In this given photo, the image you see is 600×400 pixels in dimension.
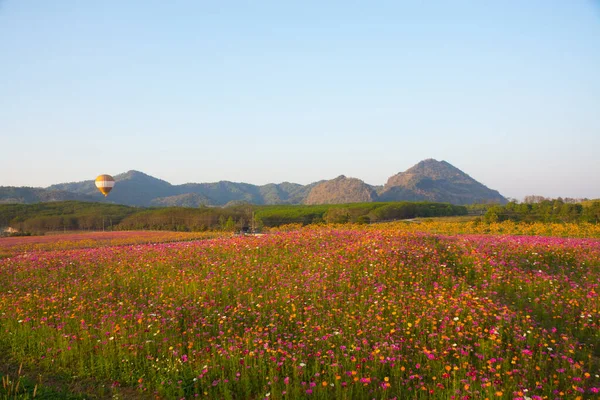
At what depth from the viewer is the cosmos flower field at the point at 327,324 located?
531cm

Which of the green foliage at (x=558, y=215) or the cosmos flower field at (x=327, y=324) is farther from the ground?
the green foliage at (x=558, y=215)

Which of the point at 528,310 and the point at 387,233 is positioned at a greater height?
the point at 387,233

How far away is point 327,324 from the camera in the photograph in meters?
6.86

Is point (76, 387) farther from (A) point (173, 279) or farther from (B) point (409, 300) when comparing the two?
(B) point (409, 300)

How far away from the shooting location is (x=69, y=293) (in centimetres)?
991

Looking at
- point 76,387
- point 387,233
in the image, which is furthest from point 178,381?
point 387,233

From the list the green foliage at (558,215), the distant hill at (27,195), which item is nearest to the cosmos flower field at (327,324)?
the green foliage at (558,215)

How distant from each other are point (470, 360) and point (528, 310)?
2.84 meters

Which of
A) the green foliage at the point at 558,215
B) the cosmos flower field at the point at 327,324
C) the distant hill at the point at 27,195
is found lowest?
the cosmos flower field at the point at 327,324

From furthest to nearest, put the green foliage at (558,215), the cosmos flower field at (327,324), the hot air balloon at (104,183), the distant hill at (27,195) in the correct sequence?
the distant hill at (27,195) → the hot air balloon at (104,183) → the green foliage at (558,215) → the cosmos flower field at (327,324)

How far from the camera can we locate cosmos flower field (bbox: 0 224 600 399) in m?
5.31

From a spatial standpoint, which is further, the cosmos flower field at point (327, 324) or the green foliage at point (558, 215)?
the green foliage at point (558, 215)

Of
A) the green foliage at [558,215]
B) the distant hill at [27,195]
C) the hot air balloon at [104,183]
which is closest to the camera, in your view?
the green foliage at [558,215]

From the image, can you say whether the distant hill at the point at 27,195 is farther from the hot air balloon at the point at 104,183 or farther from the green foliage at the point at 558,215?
the green foliage at the point at 558,215
